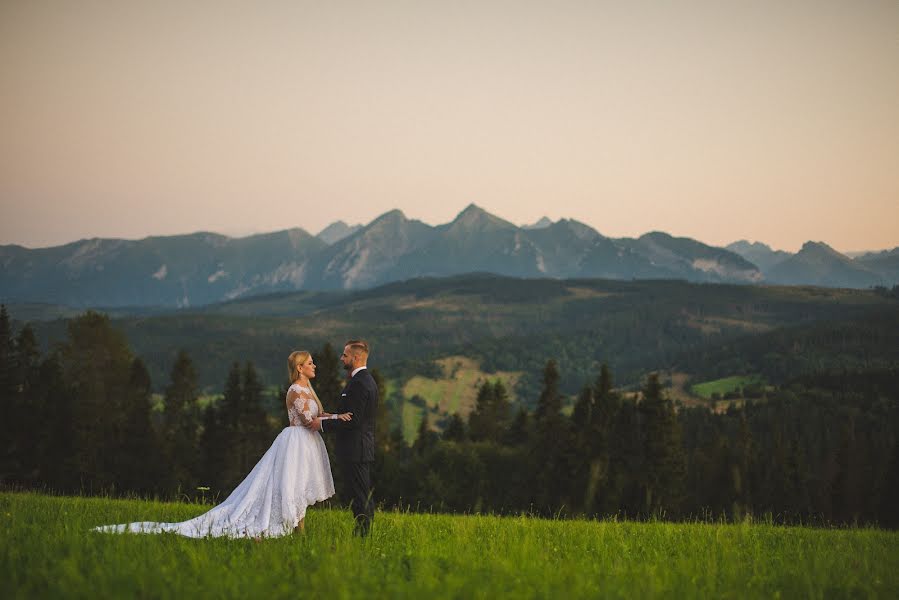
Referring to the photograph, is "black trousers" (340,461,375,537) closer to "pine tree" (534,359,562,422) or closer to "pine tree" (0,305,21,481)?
"pine tree" (0,305,21,481)

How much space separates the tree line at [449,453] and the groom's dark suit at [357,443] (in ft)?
124

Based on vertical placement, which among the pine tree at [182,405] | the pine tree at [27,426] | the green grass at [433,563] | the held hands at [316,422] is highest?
the held hands at [316,422]

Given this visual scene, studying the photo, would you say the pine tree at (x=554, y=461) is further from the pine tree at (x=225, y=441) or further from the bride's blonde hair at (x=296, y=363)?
the bride's blonde hair at (x=296, y=363)

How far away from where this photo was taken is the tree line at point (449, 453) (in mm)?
51000

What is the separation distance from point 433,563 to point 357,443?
3322 mm

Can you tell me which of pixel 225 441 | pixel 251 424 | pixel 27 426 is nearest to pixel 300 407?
pixel 27 426

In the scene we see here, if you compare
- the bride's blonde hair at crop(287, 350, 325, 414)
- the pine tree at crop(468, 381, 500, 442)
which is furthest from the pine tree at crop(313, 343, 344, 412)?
the bride's blonde hair at crop(287, 350, 325, 414)

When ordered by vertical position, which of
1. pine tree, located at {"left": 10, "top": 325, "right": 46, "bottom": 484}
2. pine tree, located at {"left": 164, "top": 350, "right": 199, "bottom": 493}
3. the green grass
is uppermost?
the green grass

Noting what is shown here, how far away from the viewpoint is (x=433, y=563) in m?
8.35

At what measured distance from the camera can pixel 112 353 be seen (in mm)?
71750

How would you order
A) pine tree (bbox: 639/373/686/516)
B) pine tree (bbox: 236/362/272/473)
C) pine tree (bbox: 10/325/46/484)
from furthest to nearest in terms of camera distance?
pine tree (bbox: 236/362/272/473)
pine tree (bbox: 639/373/686/516)
pine tree (bbox: 10/325/46/484)

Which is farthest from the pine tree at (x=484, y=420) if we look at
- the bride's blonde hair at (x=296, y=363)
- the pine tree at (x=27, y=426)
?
the bride's blonde hair at (x=296, y=363)

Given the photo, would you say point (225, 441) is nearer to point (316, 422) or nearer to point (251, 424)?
point (251, 424)

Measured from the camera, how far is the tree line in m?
51.0
